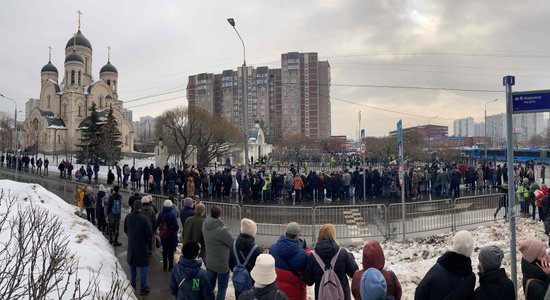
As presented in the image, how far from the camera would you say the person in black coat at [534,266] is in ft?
11.7

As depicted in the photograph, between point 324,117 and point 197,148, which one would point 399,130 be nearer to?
point 197,148

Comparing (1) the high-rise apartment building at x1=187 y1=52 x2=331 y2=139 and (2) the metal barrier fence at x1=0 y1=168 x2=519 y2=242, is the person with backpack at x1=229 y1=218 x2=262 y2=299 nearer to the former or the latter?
(2) the metal barrier fence at x1=0 y1=168 x2=519 y2=242

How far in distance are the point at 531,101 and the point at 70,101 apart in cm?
7473

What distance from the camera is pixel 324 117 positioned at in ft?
347

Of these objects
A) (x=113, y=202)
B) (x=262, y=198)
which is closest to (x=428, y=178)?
(x=262, y=198)

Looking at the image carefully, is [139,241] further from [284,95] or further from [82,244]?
[284,95]

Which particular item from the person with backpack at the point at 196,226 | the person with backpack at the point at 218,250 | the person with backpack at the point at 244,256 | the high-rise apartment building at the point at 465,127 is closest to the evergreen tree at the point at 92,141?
the person with backpack at the point at 196,226

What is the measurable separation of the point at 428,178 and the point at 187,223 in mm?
17577

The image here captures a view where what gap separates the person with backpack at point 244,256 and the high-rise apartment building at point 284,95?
9114 cm

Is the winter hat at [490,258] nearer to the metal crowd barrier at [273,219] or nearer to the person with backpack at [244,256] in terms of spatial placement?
the person with backpack at [244,256]

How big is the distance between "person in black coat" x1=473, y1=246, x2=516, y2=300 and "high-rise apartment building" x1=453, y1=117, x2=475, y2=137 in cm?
18553

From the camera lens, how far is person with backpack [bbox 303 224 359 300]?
4.22 metres

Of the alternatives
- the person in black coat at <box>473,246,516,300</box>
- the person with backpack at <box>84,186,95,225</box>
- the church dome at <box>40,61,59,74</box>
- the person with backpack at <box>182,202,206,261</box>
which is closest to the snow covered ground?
the person with backpack at <box>182,202,206,261</box>

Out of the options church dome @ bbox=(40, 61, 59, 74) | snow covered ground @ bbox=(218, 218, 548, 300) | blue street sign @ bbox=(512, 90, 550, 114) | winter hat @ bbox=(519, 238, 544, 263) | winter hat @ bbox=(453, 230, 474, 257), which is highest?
church dome @ bbox=(40, 61, 59, 74)
